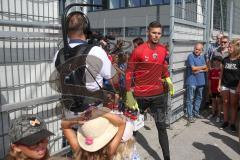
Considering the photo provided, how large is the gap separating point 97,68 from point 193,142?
386 cm

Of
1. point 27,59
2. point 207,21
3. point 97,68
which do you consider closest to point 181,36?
point 207,21

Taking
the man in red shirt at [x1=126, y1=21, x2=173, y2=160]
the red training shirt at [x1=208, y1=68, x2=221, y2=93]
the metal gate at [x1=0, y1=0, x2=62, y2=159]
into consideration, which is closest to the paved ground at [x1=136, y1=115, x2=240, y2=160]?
the man in red shirt at [x1=126, y1=21, x2=173, y2=160]

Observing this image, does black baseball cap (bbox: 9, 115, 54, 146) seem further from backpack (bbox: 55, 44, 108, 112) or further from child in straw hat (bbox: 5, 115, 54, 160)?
backpack (bbox: 55, 44, 108, 112)

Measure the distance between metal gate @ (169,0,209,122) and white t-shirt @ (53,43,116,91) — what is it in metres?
3.54

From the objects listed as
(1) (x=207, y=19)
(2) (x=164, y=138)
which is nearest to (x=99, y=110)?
(2) (x=164, y=138)

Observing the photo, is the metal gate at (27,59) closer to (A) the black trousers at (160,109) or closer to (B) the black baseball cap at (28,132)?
(B) the black baseball cap at (28,132)

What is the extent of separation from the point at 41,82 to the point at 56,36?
571 mm

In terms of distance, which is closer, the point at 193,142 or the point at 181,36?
the point at 193,142

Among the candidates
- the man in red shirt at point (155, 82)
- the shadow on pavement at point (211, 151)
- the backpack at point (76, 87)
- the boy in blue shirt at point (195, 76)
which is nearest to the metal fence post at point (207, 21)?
the boy in blue shirt at point (195, 76)

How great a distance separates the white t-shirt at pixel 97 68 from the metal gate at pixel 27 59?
3.52ft

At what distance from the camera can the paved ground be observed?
5219 millimetres

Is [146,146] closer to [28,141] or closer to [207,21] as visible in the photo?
[28,141]

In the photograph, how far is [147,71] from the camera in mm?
3818

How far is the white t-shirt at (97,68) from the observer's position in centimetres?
233
